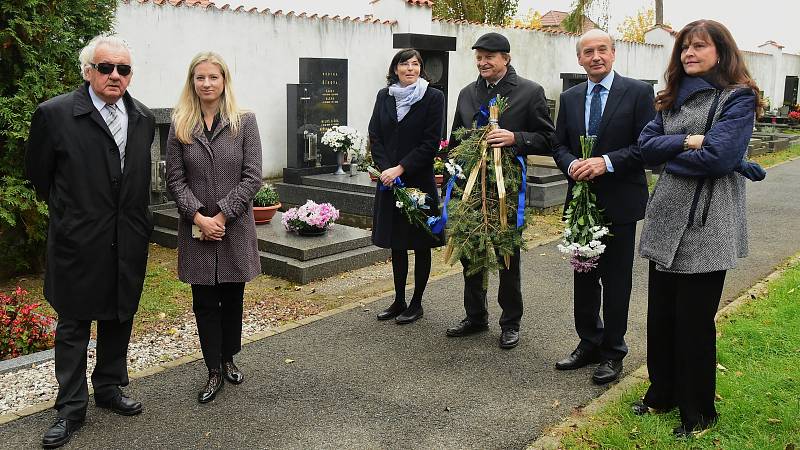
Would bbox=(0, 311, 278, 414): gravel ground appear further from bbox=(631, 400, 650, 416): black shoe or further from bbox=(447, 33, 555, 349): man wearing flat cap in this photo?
bbox=(631, 400, 650, 416): black shoe

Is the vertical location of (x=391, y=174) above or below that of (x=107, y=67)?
below

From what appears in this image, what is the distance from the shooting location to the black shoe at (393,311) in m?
5.85

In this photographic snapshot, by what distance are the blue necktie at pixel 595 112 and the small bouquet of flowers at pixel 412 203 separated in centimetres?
144

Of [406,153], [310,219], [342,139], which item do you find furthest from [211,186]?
[342,139]

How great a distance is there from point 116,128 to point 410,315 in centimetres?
269

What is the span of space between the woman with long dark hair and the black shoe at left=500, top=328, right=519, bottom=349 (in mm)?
1407

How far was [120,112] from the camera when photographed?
4062 mm

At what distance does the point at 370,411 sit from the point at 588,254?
1557 millimetres

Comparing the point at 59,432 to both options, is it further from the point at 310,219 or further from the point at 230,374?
the point at 310,219

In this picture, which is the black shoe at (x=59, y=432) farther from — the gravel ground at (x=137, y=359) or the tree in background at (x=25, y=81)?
the tree in background at (x=25, y=81)

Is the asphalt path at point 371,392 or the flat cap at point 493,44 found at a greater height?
the flat cap at point 493,44

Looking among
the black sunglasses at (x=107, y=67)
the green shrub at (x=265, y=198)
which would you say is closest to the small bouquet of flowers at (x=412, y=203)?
the black sunglasses at (x=107, y=67)

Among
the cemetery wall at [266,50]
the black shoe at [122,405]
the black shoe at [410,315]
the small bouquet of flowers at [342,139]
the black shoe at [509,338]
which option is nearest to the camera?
the black shoe at [122,405]

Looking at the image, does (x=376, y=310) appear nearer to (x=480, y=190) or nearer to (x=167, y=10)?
(x=480, y=190)
